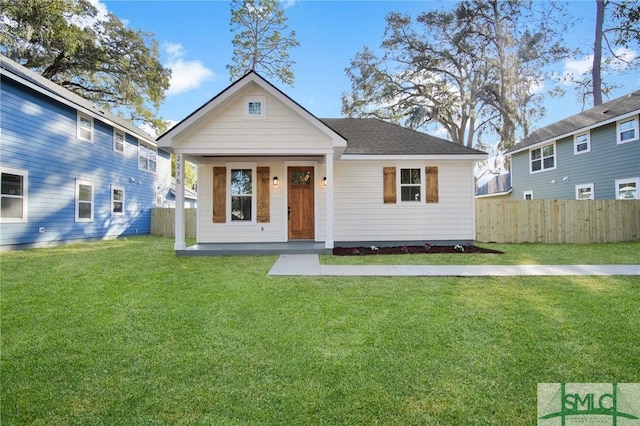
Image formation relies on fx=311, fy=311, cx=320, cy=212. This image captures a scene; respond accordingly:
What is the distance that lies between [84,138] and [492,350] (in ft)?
50.6

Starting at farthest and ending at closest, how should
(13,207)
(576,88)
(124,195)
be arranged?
(576,88) < (124,195) < (13,207)

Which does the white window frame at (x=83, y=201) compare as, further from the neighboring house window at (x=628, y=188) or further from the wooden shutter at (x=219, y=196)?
the neighboring house window at (x=628, y=188)

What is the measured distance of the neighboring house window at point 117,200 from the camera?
14.2m

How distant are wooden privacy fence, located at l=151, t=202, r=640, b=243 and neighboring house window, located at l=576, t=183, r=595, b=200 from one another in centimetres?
279

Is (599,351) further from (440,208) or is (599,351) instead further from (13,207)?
(13,207)

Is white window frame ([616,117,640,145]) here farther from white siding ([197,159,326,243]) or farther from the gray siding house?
white siding ([197,159,326,243])

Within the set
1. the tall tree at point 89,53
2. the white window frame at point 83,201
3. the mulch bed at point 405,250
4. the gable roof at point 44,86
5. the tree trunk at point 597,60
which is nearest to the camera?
the mulch bed at point 405,250

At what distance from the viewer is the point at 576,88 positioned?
19.9 m

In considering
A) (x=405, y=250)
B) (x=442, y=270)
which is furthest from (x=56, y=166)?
(x=442, y=270)

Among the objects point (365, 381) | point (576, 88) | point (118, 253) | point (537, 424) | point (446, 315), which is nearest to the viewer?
point (537, 424)

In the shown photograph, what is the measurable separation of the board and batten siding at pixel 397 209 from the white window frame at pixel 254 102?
2.85 m

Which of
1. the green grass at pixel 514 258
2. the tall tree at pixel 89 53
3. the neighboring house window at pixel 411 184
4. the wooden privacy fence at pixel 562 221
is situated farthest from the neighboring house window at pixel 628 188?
the tall tree at pixel 89 53

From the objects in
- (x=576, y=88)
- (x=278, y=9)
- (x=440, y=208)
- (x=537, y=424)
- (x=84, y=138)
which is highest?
(x=278, y=9)

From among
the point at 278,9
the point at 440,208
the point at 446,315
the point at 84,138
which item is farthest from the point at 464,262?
the point at 278,9
